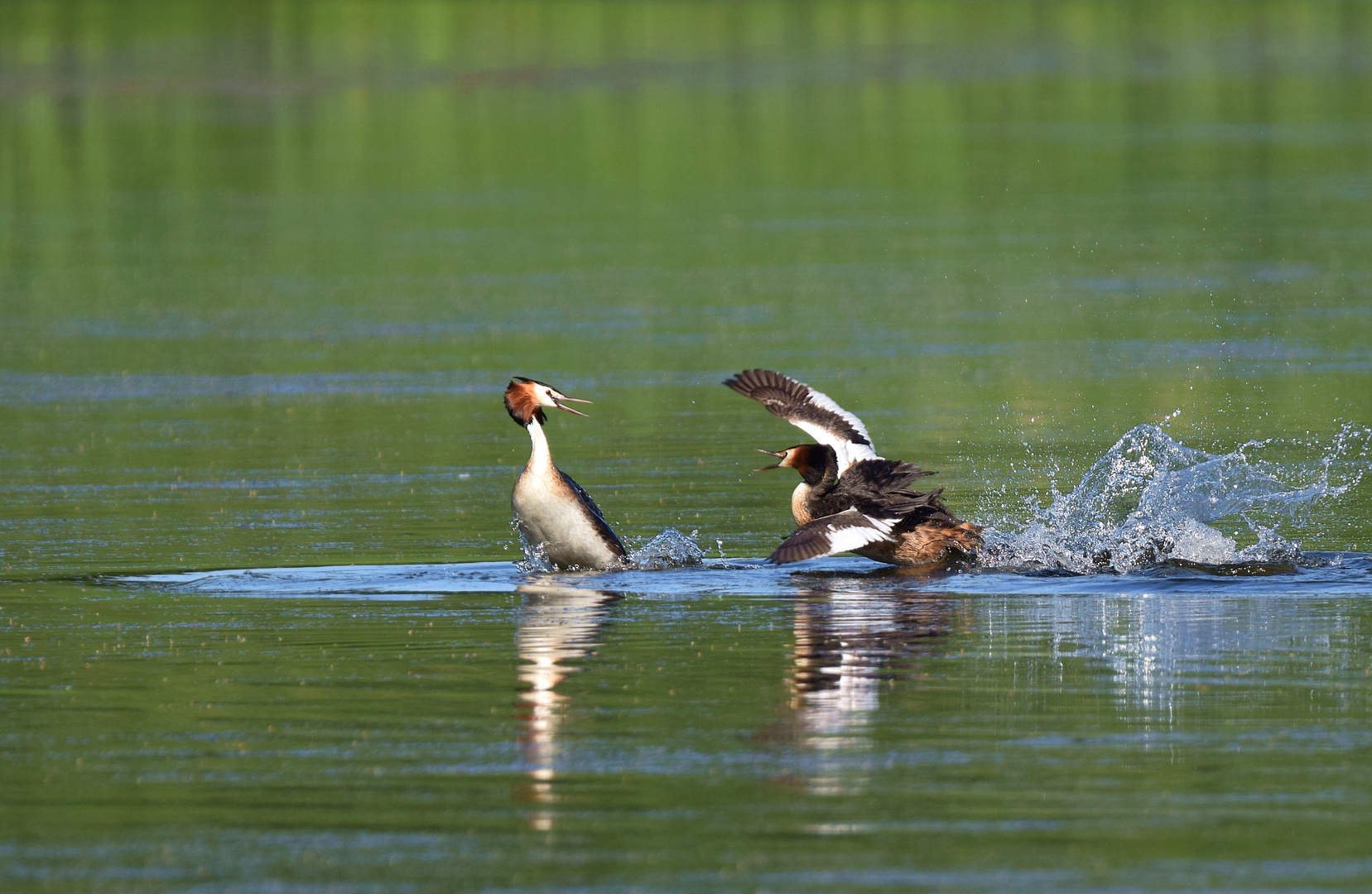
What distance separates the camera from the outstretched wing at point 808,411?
588 inches

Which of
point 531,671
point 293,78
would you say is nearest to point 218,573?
point 531,671

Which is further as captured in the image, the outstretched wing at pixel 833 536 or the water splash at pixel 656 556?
the water splash at pixel 656 556

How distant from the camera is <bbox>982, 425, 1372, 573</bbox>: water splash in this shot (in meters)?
13.4

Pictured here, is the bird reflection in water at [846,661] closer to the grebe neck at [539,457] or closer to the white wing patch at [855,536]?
the white wing patch at [855,536]

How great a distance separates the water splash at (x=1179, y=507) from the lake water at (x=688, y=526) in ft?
0.14

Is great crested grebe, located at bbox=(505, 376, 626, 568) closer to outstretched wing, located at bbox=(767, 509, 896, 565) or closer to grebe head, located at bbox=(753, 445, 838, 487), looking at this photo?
outstretched wing, located at bbox=(767, 509, 896, 565)

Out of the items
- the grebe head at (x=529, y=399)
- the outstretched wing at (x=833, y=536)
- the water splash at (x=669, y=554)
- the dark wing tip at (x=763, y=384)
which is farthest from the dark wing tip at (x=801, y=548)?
the dark wing tip at (x=763, y=384)

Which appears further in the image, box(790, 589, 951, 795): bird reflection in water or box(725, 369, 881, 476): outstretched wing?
box(725, 369, 881, 476): outstretched wing

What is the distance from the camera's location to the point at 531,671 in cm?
1082

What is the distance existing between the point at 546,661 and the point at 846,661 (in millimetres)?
1399

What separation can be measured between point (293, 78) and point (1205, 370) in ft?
179

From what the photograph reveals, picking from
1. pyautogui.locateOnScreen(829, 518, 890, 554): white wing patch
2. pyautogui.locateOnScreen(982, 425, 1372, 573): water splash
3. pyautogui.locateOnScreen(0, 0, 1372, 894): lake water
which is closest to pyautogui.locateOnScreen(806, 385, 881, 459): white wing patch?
pyautogui.locateOnScreen(0, 0, 1372, 894): lake water

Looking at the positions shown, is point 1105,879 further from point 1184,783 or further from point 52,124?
point 52,124

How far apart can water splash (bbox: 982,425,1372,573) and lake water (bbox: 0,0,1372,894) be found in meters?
0.04
